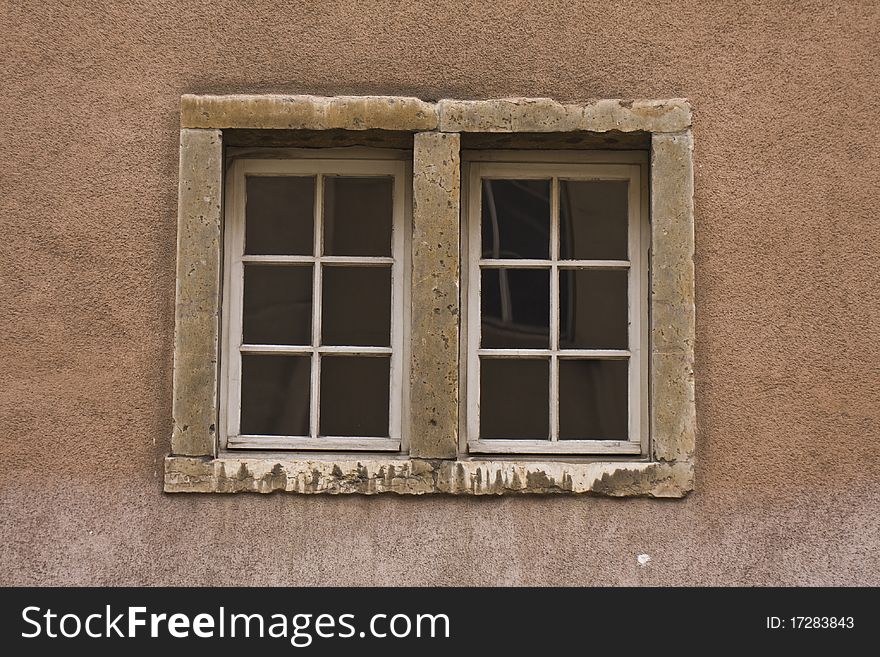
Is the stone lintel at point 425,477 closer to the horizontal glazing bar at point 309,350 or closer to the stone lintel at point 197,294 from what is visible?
the stone lintel at point 197,294

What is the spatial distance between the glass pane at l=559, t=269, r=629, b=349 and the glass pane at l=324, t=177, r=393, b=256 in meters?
0.71

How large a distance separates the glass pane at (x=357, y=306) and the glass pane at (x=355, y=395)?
3.0 inches

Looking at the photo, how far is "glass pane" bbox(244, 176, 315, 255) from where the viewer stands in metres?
3.80

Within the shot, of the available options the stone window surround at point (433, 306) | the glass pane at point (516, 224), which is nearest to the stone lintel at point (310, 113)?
the stone window surround at point (433, 306)

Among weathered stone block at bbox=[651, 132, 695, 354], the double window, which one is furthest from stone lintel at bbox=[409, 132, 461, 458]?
weathered stone block at bbox=[651, 132, 695, 354]

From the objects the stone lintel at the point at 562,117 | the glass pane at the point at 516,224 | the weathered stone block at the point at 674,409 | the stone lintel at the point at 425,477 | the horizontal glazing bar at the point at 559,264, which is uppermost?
the stone lintel at the point at 562,117

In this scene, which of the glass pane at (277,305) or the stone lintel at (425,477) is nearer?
the stone lintel at (425,477)

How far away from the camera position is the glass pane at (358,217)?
149 inches

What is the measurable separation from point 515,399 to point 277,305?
98 cm

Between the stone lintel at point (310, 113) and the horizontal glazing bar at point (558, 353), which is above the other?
the stone lintel at point (310, 113)

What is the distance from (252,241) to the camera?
380cm

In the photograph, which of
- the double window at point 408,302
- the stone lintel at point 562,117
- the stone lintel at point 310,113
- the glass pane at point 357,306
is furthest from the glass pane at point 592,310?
the stone lintel at point 310,113

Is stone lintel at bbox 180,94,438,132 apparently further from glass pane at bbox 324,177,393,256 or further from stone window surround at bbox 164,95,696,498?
glass pane at bbox 324,177,393,256
